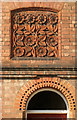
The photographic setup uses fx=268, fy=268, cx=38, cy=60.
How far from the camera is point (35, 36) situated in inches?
343

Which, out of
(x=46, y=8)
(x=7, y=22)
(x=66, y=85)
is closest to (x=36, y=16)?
(x=46, y=8)

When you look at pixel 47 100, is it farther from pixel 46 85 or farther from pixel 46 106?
pixel 46 85

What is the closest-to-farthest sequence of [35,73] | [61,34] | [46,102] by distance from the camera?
[35,73] → [46,102] → [61,34]

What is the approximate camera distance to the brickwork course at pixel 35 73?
8.41 metres

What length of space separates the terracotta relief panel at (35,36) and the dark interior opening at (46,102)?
4.13ft

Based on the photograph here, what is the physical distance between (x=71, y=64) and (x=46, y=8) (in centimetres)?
200

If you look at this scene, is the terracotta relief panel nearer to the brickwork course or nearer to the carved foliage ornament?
the carved foliage ornament

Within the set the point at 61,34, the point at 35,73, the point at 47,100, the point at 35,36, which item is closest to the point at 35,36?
the point at 35,36

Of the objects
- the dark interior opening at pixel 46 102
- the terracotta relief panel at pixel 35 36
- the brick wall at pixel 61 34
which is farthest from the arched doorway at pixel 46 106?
the terracotta relief panel at pixel 35 36

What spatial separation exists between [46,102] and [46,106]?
0.13 m

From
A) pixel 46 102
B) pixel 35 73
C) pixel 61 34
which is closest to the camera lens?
pixel 35 73

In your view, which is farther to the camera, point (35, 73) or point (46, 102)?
point (46, 102)

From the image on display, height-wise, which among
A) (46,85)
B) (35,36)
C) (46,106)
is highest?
(35,36)

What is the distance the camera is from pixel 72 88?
846 centimetres
